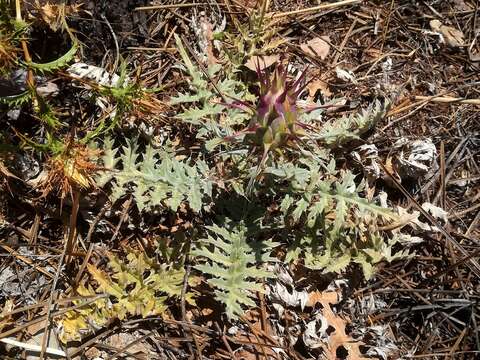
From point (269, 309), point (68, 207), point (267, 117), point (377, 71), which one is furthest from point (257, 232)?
point (377, 71)

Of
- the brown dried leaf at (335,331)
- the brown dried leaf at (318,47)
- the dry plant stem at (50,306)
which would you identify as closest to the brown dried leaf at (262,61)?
the brown dried leaf at (318,47)

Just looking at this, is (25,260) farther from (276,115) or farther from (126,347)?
(276,115)

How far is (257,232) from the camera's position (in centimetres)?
303

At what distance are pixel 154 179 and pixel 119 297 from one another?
0.67 meters

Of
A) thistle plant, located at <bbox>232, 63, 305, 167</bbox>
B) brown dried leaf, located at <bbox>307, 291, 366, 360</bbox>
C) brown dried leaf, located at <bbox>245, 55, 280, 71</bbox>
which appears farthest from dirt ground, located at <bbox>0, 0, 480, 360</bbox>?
thistle plant, located at <bbox>232, 63, 305, 167</bbox>

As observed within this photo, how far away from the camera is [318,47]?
11.9 feet

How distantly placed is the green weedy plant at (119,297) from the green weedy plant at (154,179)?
1.14ft

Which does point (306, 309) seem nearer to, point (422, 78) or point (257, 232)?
point (257, 232)

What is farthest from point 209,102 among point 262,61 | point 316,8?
point 316,8

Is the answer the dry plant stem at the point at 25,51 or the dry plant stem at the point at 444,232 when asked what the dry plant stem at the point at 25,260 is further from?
the dry plant stem at the point at 444,232

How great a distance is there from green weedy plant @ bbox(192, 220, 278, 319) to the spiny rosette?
71cm

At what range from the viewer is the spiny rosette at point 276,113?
7.43 ft

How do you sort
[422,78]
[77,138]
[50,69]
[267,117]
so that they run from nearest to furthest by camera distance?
[267,117]
[50,69]
[77,138]
[422,78]

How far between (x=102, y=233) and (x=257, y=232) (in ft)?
2.97
